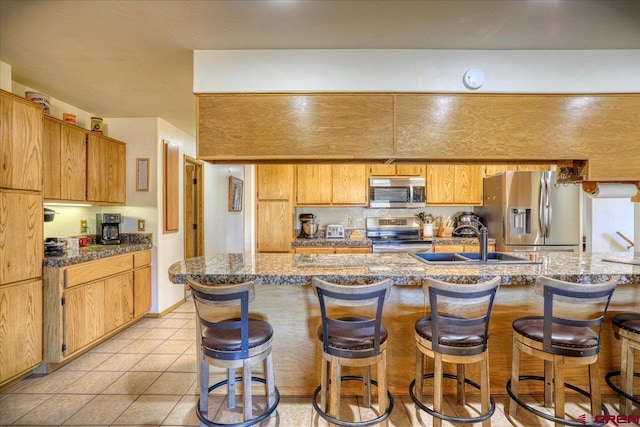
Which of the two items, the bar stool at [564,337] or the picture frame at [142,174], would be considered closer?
the bar stool at [564,337]

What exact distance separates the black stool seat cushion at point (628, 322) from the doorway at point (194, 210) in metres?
4.81

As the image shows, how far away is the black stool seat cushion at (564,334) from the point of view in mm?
1636

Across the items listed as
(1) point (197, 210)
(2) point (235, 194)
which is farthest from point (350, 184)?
(1) point (197, 210)

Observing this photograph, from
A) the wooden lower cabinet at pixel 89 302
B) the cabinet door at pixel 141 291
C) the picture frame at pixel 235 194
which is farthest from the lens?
the picture frame at pixel 235 194

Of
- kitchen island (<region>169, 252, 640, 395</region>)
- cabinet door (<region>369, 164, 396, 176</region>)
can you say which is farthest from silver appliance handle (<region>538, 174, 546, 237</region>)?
kitchen island (<region>169, 252, 640, 395</region>)

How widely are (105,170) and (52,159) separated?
69cm

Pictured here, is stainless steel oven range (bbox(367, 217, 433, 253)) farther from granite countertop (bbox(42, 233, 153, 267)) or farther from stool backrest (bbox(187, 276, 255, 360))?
stool backrest (bbox(187, 276, 255, 360))

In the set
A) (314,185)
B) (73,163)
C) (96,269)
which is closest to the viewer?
(96,269)

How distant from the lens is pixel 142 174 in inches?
148

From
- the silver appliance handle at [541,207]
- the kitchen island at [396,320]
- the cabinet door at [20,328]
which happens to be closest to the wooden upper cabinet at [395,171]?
the silver appliance handle at [541,207]

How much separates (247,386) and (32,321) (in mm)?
1910

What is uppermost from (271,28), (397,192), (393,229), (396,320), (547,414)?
(271,28)

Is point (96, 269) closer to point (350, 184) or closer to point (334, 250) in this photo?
point (334, 250)

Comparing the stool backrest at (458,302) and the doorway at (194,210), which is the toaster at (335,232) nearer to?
the doorway at (194,210)
